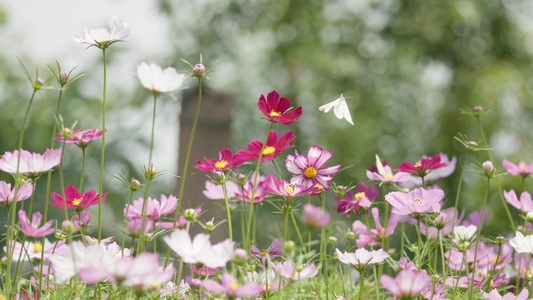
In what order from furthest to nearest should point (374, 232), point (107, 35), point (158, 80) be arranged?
point (374, 232)
point (107, 35)
point (158, 80)

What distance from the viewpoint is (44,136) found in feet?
16.4

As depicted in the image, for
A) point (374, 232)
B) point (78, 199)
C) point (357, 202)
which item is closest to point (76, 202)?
point (78, 199)

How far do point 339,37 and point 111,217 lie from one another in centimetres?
397

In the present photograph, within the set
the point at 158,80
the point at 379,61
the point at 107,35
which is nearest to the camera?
the point at 158,80

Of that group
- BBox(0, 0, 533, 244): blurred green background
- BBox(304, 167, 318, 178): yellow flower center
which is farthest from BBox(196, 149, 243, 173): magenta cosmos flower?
BBox(0, 0, 533, 244): blurred green background

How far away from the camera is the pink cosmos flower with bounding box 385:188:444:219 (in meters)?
0.87

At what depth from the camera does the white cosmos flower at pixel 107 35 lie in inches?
32.8

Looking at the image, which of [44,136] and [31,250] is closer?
[31,250]

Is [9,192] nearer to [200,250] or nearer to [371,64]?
[200,250]

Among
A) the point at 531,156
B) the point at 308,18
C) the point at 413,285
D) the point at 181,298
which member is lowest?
the point at 531,156

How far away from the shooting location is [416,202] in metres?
0.88

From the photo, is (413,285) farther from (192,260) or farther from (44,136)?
(44,136)

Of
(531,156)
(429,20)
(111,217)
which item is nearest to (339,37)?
(429,20)

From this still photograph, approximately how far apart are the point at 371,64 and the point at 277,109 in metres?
6.09
